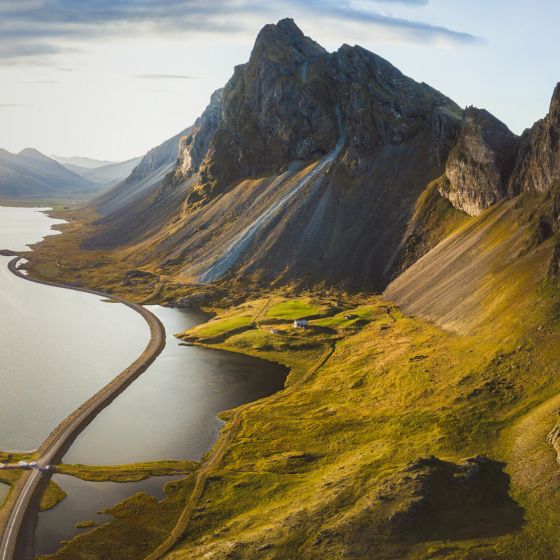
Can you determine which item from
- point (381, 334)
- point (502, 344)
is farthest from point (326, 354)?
point (502, 344)

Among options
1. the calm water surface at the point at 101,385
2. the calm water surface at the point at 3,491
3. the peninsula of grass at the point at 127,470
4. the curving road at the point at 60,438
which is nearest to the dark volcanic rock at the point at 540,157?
the calm water surface at the point at 101,385

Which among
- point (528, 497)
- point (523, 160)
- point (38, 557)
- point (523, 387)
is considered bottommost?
point (38, 557)

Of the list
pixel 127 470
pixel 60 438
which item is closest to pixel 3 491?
pixel 60 438

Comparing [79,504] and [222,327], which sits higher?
[222,327]

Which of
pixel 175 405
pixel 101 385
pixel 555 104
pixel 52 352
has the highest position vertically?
pixel 555 104

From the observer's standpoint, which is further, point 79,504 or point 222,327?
point 222,327

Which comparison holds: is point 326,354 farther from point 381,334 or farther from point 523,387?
point 523,387

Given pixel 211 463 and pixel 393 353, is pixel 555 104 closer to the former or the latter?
pixel 393 353
